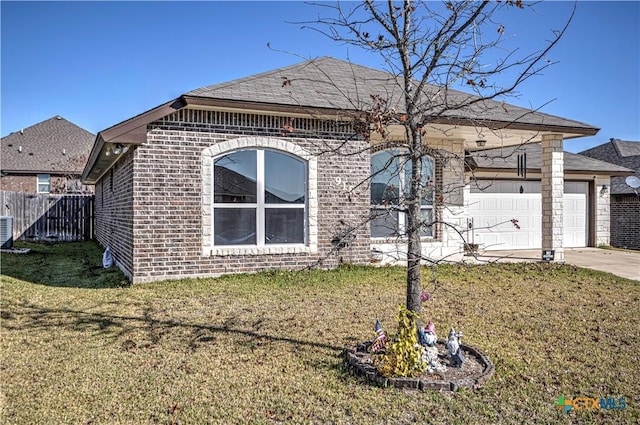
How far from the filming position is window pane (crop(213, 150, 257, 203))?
29.5 feet

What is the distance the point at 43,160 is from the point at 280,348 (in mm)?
27264

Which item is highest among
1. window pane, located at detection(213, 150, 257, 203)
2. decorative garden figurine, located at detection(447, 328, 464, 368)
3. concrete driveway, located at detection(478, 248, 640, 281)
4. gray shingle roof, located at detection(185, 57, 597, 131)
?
gray shingle roof, located at detection(185, 57, 597, 131)

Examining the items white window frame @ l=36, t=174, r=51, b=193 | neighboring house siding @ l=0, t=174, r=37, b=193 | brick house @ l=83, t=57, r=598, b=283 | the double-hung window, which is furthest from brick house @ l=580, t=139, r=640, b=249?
neighboring house siding @ l=0, t=174, r=37, b=193

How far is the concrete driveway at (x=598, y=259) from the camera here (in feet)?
35.8

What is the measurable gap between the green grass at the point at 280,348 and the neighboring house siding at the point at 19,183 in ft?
65.3

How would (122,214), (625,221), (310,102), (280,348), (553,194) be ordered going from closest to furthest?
(280,348) → (310,102) → (122,214) → (553,194) → (625,221)

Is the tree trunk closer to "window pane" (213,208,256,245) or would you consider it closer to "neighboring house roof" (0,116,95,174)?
"window pane" (213,208,256,245)

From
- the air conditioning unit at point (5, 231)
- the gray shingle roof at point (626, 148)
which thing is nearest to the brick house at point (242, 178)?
the air conditioning unit at point (5, 231)

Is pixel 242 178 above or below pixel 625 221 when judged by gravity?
above

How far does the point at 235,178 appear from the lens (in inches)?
360

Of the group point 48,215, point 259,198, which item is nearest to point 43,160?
point 48,215

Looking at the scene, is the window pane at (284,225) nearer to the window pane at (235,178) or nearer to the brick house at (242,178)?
the brick house at (242,178)

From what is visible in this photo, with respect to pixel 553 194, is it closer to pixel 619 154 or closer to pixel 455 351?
pixel 455 351

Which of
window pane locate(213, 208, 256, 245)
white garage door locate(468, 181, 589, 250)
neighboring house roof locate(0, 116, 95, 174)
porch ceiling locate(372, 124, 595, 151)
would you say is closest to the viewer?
window pane locate(213, 208, 256, 245)
